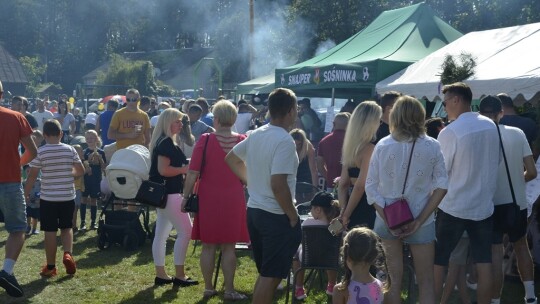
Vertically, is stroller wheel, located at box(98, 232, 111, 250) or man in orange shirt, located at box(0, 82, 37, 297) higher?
man in orange shirt, located at box(0, 82, 37, 297)

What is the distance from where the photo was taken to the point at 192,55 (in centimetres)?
7425

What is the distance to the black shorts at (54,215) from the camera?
7.29 meters

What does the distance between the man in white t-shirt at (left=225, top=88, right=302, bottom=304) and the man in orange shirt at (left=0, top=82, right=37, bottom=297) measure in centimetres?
258

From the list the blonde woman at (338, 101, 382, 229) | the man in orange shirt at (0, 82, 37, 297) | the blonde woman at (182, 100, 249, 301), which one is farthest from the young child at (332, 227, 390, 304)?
the man in orange shirt at (0, 82, 37, 297)

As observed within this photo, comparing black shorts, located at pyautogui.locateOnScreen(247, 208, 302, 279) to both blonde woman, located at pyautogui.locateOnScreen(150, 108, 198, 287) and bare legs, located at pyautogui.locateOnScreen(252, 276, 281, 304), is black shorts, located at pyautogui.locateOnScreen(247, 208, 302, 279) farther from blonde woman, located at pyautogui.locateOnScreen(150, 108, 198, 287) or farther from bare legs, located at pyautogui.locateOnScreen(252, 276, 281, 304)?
blonde woman, located at pyautogui.locateOnScreen(150, 108, 198, 287)

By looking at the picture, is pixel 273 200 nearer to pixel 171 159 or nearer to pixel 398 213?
pixel 398 213

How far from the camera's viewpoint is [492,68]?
8.46 meters

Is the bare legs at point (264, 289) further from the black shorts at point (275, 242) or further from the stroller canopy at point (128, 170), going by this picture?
the stroller canopy at point (128, 170)

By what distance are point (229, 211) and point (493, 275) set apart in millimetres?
2226

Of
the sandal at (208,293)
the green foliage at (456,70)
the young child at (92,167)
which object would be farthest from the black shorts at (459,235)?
the young child at (92,167)

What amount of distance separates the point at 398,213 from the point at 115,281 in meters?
3.79

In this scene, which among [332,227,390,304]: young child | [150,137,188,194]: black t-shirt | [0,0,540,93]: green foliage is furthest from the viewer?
[0,0,540,93]: green foliage

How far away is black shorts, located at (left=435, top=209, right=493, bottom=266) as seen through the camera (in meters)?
5.30

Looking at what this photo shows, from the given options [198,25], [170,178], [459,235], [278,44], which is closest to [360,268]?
[459,235]
